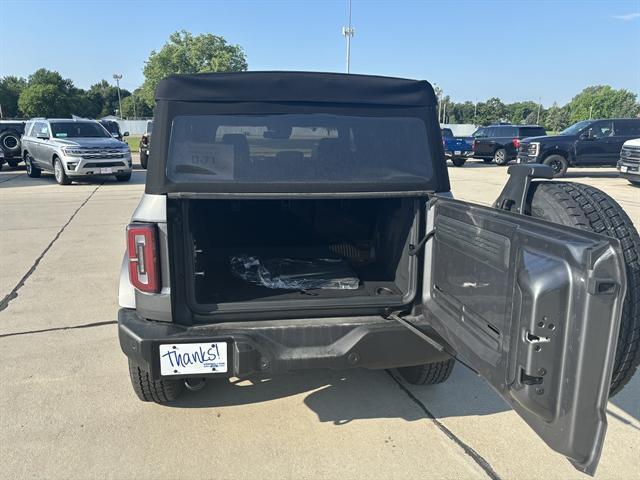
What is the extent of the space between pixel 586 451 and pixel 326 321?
1294mm

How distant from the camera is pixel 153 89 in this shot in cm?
4581

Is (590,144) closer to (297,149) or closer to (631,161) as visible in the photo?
(631,161)

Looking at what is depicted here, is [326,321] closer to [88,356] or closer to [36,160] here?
[88,356]

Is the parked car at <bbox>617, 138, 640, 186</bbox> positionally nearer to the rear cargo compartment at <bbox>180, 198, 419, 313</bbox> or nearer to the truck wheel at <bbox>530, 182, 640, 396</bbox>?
the rear cargo compartment at <bbox>180, 198, 419, 313</bbox>

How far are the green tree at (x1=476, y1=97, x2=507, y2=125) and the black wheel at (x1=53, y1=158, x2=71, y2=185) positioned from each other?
93.1 metres

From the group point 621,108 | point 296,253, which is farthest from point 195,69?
point 621,108

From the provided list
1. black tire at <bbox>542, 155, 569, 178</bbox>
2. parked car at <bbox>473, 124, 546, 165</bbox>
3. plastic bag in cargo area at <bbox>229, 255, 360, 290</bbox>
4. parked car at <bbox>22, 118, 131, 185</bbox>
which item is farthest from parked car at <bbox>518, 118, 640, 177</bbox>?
plastic bag in cargo area at <bbox>229, 255, 360, 290</bbox>

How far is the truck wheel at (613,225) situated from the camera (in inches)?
73.0

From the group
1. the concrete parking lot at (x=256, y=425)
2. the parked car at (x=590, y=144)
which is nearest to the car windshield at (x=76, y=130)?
the concrete parking lot at (x=256, y=425)

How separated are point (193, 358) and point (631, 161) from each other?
556 inches

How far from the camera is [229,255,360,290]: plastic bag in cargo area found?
307 centimetres

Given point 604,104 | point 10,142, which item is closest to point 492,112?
point 604,104

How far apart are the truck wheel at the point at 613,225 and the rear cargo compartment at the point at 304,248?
0.71 meters

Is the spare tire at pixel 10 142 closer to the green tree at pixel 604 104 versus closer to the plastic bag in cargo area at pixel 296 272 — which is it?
the plastic bag in cargo area at pixel 296 272
